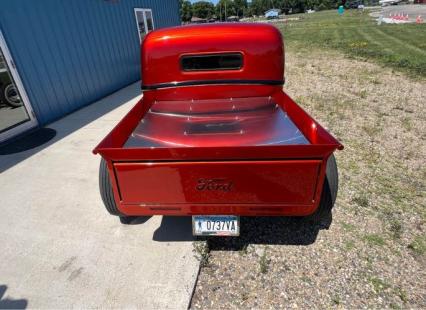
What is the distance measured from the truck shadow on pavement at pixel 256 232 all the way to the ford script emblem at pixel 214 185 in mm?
903

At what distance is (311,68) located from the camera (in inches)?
390

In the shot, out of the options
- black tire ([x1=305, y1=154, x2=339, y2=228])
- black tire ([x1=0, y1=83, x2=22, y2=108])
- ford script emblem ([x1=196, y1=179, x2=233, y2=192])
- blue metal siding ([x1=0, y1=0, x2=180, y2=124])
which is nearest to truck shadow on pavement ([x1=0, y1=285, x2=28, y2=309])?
ford script emblem ([x1=196, y1=179, x2=233, y2=192])

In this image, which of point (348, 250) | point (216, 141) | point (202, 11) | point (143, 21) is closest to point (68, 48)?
point (143, 21)

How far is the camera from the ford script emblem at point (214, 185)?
193cm

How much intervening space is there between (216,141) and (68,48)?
5.57 metres

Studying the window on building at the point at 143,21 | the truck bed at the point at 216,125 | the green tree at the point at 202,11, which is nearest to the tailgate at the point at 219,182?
the truck bed at the point at 216,125

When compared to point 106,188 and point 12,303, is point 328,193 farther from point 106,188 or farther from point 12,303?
point 12,303

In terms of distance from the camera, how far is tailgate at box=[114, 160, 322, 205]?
1845 mm

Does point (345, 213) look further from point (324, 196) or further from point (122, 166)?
point (122, 166)

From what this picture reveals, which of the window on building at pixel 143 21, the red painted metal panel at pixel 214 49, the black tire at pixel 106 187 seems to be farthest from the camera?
the window on building at pixel 143 21

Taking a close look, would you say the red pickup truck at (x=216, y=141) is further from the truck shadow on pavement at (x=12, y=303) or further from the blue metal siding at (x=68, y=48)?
the blue metal siding at (x=68, y=48)

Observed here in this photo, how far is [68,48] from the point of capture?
20.3ft

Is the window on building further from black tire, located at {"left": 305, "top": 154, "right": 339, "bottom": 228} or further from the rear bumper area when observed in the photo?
black tire, located at {"left": 305, "top": 154, "right": 339, "bottom": 228}

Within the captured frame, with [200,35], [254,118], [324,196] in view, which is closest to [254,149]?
[324,196]
